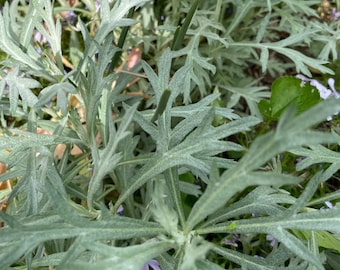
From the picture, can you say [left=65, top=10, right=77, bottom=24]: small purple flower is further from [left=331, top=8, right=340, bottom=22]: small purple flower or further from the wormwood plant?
Result: [left=331, top=8, right=340, bottom=22]: small purple flower

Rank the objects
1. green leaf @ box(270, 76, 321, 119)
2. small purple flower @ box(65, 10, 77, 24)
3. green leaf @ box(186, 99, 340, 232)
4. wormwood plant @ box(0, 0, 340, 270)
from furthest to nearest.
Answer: small purple flower @ box(65, 10, 77, 24), green leaf @ box(270, 76, 321, 119), wormwood plant @ box(0, 0, 340, 270), green leaf @ box(186, 99, 340, 232)

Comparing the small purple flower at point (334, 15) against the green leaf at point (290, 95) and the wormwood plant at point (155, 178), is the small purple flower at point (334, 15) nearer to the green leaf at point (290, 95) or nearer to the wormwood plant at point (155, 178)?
the wormwood plant at point (155, 178)

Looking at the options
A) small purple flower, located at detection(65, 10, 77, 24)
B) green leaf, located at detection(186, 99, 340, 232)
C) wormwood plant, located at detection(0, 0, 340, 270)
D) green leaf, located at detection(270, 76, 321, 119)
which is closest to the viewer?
green leaf, located at detection(186, 99, 340, 232)

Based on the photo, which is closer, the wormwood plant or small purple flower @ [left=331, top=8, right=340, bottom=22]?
the wormwood plant

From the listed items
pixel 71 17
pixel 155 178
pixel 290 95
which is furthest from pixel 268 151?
pixel 71 17

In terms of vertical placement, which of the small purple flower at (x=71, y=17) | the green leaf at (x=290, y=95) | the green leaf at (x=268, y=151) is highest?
the green leaf at (x=268, y=151)

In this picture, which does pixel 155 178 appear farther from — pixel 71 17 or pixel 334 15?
pixel 334 15

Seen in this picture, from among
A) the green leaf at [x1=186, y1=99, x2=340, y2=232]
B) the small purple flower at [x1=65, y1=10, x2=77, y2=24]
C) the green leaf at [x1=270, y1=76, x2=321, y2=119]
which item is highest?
the green leaf at [x1=186, y1=99, x2=340, y2=232]

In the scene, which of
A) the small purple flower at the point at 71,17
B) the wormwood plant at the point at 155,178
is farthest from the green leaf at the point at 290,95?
the small purple flower at the point at 71,17

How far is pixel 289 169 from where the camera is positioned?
4.83ft

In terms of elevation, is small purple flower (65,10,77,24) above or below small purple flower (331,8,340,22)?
above

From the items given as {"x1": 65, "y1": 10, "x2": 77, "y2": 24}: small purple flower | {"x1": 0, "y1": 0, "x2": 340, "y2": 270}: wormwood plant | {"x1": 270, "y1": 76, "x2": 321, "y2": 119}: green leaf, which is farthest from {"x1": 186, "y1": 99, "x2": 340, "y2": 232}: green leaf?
{"x1": 65, "y1": 10, "x2": 77, "y2": 24}: small purple flower

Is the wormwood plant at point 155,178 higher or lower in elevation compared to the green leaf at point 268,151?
lower

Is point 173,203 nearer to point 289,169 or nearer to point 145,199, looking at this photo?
point 145,199
